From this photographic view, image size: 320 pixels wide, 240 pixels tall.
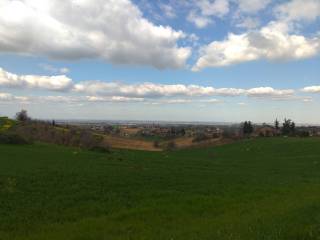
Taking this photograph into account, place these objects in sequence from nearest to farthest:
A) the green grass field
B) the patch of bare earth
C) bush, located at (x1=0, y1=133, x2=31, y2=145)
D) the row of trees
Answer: the green grass field → bush, located at (x1=0, y1=133, x2=31, y2=145) → the patch of bare earth → the row of trees

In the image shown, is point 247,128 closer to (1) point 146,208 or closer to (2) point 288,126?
(2) point 288,126

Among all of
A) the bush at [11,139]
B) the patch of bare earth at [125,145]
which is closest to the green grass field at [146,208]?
the bush at [11,139]

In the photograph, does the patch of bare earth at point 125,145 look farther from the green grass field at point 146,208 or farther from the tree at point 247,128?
the green grass field at point 146,208

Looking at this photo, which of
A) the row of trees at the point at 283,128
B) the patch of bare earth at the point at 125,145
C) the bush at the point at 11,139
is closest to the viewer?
→ the bush at the point at 11,139

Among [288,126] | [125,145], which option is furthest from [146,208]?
[288,126]

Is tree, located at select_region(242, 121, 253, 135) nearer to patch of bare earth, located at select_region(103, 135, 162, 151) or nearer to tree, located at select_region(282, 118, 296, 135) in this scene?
tree, located at select_region(282, 118, 296, 135)

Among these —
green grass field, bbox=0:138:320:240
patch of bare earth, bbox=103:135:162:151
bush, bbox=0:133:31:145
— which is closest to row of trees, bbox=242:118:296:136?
patch of bare earth, bbox=103:135:162:151

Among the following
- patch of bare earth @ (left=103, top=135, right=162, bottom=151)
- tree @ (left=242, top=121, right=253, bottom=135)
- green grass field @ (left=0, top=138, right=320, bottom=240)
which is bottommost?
patch of bare earth @ (left=103, top=135, right=162, bottom=151)

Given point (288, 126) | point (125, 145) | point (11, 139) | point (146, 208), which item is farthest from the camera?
point (288, 126)

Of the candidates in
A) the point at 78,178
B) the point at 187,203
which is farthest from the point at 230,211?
the point at 78,178

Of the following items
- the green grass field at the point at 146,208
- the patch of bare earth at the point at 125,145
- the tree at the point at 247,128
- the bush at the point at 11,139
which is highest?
the tree at the point at 247,128

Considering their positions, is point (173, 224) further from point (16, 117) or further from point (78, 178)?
point (16, 117)

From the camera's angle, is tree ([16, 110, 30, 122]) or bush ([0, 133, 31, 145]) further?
tree ([16, 110, 30, 122])

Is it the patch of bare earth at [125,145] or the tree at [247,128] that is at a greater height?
the tree at [247,128]
